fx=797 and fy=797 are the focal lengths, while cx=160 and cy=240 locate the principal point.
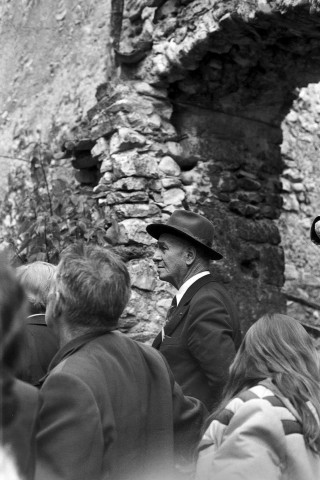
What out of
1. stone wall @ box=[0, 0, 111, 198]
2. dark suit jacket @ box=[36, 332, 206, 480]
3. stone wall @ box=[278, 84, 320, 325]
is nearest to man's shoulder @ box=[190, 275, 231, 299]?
dark suit jacket @ box=[36, 332, 206, 480]

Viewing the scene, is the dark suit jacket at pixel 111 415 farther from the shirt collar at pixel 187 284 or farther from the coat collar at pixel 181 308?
the shirt collar at pixel 187 284

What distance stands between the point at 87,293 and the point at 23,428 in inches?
25.7

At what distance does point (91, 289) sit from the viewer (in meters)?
2.34

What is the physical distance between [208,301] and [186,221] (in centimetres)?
54

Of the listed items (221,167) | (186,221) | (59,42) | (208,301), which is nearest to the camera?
(208,301)

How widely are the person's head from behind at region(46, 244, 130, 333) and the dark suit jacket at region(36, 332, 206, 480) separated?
0.20 ft

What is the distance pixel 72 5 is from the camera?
355 inches

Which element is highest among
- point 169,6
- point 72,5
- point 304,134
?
point 72,5

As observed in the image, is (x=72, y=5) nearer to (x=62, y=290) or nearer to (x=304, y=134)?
(x=304, y=134)

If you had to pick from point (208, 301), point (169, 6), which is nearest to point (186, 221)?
point (208, 301)

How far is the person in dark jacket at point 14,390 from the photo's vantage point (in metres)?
1.41

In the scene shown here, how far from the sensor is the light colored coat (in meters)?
2.07

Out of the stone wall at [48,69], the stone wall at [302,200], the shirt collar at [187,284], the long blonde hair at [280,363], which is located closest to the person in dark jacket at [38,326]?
the shirt collar at [187,284]

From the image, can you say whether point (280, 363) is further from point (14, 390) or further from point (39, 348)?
point (39, 348)
